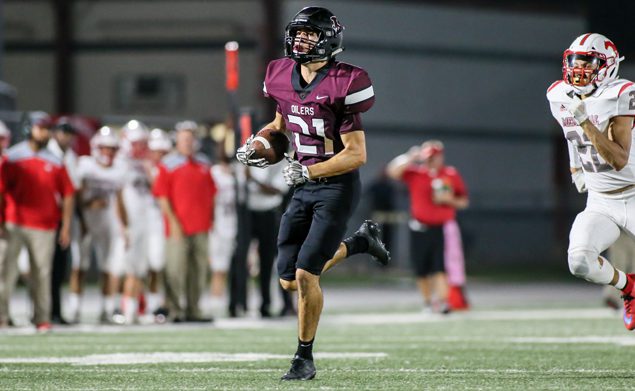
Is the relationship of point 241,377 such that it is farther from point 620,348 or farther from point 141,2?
point 141,2

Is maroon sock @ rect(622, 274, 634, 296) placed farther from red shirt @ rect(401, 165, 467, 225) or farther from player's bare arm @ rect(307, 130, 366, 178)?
red shirt @ rect(401, 165, 467, 225)

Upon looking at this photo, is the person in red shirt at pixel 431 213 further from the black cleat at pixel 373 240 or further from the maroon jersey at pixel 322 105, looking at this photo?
the maroon jersey at pixel 322 105

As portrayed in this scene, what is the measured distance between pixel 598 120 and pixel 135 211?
6.75m

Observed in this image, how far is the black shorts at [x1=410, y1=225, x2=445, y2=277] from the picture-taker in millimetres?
14961

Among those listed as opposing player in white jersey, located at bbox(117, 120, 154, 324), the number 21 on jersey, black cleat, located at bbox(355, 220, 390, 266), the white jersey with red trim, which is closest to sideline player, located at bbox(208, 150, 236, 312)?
opposing player in white jersey, located at bbox(117, 120, 154, 324)

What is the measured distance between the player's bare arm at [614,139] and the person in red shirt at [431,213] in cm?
705

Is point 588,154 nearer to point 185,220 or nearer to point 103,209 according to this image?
point 185,220

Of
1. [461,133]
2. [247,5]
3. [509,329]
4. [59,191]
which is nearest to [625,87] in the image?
[509,329]

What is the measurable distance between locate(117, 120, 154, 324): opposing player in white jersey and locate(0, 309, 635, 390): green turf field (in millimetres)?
949

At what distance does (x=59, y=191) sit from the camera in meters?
12.2

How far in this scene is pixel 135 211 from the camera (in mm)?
13672

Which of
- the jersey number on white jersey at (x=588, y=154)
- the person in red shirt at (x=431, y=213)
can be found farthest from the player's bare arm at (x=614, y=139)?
the person in red shirt at (x=431, y=213)

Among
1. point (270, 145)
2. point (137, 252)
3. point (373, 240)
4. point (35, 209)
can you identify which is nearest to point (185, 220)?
point (137, 252)

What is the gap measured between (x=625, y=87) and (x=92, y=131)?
1233 centimetres
